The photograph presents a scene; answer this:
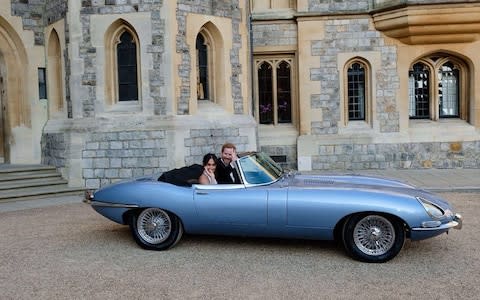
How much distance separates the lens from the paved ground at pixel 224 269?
4.16 m

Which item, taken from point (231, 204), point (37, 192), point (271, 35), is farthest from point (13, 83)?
point (231, 204)

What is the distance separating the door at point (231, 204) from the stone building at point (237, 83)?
4449mm

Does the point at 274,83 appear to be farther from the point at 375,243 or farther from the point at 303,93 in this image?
the point at 375,243

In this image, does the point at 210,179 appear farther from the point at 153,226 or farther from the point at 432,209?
the point at 432,209

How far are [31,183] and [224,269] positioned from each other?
650 centimetres

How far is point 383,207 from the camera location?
482 cm

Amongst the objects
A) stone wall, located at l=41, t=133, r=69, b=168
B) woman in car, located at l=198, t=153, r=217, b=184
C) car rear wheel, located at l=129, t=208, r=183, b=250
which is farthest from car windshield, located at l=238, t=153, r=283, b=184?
stone wall, located at l=41, t=133, r=69, b=168

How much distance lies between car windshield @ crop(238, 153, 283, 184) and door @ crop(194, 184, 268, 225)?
6.1 inches

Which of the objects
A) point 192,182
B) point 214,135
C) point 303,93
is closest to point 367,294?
point 192,182

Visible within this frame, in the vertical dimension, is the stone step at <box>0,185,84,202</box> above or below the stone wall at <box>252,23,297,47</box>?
below

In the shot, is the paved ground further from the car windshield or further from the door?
the car windshield

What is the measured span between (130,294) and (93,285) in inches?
17.8

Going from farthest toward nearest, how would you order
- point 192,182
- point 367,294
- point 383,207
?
point 192,182
point 383,207
point 367,294

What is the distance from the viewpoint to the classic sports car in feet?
16.0
